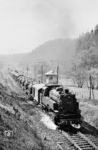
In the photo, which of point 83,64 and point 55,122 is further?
point 83,64

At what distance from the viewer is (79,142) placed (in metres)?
18.9

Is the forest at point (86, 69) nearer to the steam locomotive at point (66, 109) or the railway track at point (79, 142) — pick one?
the steam locomotive at point (66, 109)

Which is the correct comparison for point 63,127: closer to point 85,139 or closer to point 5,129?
point 85,139

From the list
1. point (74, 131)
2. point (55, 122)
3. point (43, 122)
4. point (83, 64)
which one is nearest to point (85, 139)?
point (74, 131)

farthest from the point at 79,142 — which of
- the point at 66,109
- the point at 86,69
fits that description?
the point at 86,69

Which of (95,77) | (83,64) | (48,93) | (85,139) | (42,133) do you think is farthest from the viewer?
(83,64)

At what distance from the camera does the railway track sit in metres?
17.7

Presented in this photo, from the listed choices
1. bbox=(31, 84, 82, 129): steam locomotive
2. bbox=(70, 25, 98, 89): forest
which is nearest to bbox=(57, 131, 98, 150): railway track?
bbox=(31, 84, 82, 129): steam locomotive

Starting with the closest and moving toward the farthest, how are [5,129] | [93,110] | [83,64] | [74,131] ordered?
[5,129] < [74,131] < [93,110] < [83,64]

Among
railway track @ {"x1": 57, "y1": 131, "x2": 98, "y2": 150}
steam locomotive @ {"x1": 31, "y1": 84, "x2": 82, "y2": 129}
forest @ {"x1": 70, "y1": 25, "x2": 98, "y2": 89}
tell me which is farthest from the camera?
forest @ {"x1": 70, "y1": 25, "x2": 98, "y2": 89}

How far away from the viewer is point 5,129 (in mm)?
15977

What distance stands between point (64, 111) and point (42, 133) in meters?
3.24

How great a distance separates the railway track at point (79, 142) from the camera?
1770 centimetres

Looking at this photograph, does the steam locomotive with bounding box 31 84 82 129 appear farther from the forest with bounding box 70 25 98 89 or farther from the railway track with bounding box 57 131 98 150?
the forest with bounding box 70 25 98 89
